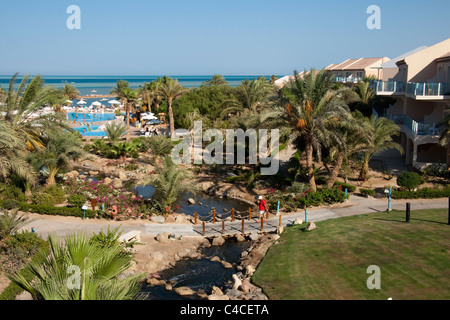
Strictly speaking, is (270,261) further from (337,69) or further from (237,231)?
(337,69)

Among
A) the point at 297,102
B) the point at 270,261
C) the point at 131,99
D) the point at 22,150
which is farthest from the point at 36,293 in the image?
the point at 131,99

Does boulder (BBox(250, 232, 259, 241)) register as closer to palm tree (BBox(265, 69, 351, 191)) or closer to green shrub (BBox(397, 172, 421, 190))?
palm tree (BBox(265, 69, 351, 191))

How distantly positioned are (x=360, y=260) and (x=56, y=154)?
17289mm

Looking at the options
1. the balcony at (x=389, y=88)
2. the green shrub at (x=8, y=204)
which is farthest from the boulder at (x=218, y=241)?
the balcony at (x=389, y=88)

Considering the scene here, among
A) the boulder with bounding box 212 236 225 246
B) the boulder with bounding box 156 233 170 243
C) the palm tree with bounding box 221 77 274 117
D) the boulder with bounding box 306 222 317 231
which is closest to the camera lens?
the boulder with bounding box 156 233 170 243

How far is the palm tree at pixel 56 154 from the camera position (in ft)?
73.8

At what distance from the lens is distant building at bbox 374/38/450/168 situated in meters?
26.0

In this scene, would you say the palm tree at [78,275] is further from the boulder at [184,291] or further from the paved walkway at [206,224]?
the paved walkway at [206,224]

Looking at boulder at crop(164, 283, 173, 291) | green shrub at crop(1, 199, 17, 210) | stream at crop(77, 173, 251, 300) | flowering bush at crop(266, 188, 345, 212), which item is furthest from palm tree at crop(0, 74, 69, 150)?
flowering bush at crop(266, 188, 345, 212)

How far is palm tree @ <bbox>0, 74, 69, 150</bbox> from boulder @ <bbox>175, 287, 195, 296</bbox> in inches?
518

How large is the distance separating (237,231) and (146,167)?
1453 cm

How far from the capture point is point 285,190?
78.2 feet

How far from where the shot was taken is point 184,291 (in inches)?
537

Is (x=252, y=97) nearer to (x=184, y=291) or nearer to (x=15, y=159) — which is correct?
(x=15, y=159)
